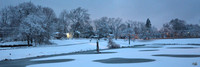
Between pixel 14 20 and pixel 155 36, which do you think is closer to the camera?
pixel 14 20

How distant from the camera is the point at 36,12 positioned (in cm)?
4309

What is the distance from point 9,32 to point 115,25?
58056 millimetres

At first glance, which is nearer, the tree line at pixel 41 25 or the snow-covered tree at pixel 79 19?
the tree line at pixel 41 25

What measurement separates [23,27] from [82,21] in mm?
37909

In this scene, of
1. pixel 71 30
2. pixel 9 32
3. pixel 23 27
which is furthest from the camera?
pixel 71 30

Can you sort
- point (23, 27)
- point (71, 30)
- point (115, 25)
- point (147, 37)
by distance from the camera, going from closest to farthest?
point (23, 27), point (147, 37), point (71, 30), point (115, 25)

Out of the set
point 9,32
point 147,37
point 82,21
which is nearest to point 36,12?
point 9,32

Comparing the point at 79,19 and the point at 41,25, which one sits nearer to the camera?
the point at 41,25

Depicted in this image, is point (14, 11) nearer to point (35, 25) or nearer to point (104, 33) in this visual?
point (35, 25)

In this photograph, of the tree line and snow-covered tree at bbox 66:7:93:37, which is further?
snow-covered tree at bbox 66:7:93:37

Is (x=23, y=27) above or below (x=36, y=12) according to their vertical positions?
below

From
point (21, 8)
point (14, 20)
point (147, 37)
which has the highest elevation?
point (21, 8)

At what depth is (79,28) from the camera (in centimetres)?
7650

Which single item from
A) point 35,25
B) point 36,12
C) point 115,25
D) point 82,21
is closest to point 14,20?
point 36,12
